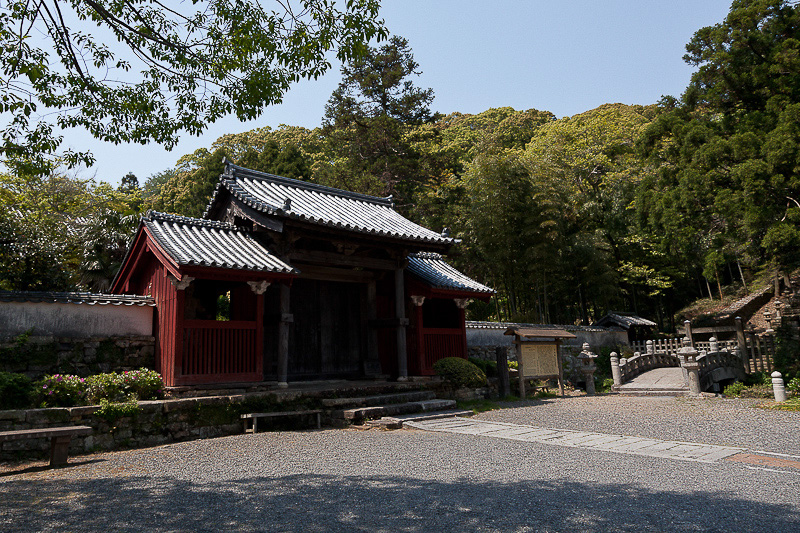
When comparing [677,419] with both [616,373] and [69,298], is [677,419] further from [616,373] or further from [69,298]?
[69,298]

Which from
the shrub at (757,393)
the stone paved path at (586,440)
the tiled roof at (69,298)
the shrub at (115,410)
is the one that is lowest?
the shrub at (757,393)

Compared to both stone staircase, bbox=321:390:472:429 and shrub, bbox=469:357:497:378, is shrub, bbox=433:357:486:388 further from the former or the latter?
shrub, bbox=469:357:497:378

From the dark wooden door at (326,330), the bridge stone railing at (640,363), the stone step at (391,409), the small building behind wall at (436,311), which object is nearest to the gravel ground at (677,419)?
the stone step at (391,409)

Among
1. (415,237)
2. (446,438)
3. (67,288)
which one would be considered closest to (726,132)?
(415,237)

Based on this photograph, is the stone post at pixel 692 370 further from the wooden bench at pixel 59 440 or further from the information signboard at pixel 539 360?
the wooden bench at pixel 59 440

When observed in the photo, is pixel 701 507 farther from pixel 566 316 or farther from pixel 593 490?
pixel 566 316

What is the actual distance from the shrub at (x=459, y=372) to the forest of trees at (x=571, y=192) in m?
3.60

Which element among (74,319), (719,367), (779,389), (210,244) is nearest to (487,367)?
(779,389)

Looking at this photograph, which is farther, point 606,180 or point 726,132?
point 606,180

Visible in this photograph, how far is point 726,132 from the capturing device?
16.7 meters

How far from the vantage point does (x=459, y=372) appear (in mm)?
11914

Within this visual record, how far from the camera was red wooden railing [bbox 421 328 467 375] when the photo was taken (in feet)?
39.9

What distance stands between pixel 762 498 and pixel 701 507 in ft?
2.28

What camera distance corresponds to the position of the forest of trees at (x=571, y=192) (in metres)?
14.8
